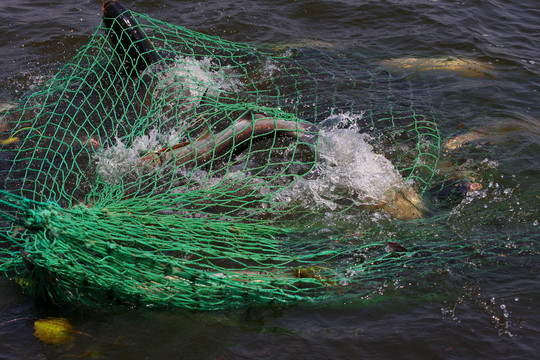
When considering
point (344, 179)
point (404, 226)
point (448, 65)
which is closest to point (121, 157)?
point (344, 179)

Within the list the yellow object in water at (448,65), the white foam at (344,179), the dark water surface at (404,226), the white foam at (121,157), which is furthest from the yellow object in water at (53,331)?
the yellow object in water at (448,65)

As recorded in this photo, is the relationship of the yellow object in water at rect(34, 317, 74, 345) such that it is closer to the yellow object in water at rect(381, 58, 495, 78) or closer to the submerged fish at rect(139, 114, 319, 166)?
the submerged fish at rect(139, 114, 319, 166)

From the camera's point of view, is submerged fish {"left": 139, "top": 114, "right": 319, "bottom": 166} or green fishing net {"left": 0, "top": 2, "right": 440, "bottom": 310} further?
submerged fish {"left": 139, "top": 114, "right": 319, "bottom": 166}

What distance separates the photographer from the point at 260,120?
162 inches

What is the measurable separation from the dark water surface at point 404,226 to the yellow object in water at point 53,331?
41 mm

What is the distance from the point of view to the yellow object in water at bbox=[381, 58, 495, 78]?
6.69m

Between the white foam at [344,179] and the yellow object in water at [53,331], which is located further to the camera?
the white foam at [344,179]

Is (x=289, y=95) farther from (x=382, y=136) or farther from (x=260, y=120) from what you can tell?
(x=260, y=120)

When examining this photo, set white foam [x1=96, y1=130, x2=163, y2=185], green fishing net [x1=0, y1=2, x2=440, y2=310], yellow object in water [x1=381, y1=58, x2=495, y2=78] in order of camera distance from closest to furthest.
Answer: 1. green fishing net [x1=0, y1=2, x2=440, y2=310]
2. white foam [x1=96, y1=130, x2=163, y2=185]
3. yellow object in water [x1=381, y1=58, x2=495, y2=78]

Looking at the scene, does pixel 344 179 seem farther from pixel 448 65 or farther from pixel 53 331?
pixel 448 65

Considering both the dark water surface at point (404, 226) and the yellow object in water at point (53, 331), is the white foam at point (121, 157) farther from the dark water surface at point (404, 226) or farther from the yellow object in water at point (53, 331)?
the yellow object in water at point (53, 331)

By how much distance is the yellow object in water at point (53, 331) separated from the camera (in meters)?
2.83

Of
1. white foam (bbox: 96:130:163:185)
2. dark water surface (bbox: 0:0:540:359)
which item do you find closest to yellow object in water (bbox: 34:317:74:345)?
dark water surface (bbox: 0:0:540:359)

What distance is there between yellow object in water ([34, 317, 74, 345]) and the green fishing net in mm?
140
